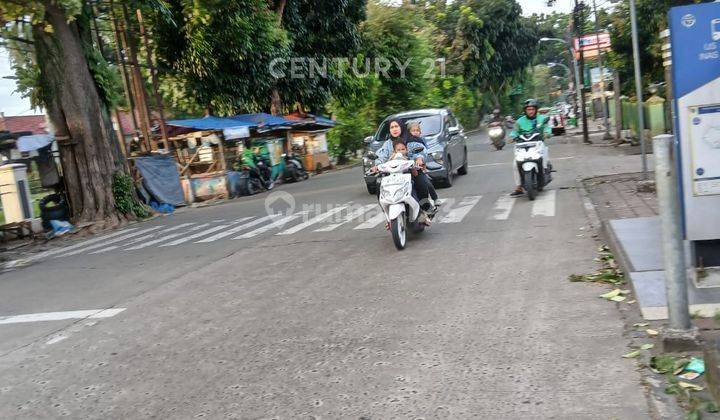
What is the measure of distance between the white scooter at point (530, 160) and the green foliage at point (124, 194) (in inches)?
399

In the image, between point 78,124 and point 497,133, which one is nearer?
point 78,124

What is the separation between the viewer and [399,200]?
28.1 feet

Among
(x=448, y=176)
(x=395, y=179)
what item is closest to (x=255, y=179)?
(x=448, y=176)

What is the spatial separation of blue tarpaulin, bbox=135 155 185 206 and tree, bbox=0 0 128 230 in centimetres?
179

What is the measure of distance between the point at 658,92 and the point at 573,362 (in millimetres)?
20451

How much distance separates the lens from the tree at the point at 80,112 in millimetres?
15273

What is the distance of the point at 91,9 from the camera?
16.6 metres

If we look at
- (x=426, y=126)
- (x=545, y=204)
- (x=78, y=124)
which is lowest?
(x=545, y=204)

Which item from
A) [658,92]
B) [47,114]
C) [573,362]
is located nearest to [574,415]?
[573,362]

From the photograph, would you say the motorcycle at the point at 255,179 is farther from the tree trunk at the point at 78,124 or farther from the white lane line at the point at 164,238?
the white lane line at the point at 164,238

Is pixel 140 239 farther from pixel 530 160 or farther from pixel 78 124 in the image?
pixel 530 160

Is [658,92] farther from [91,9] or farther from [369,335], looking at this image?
[369,335]

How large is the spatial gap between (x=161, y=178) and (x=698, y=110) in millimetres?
16458

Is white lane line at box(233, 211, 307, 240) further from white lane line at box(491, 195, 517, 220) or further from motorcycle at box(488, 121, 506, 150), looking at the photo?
motorcycle at box(488, 121, 506, 150)
